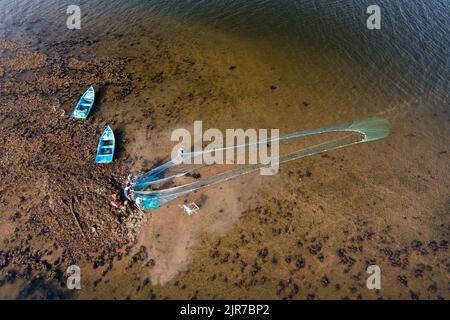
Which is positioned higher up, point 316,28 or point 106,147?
point 316,28

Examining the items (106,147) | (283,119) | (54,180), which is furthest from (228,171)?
(54,180)

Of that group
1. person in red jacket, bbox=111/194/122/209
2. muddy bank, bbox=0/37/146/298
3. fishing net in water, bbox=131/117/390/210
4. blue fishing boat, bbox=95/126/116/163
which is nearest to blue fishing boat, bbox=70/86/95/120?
muddy bank, bbox=0/37/146/298

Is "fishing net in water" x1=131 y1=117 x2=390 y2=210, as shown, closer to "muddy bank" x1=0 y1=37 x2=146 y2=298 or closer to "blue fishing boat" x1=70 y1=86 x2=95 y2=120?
"muddy bank" x1=0 y1=37 x2=146 y2=298

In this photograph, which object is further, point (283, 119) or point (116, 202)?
point (283, 119)

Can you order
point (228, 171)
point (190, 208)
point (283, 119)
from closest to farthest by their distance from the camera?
point (190, 208), point (228, 171), point (283, 119)

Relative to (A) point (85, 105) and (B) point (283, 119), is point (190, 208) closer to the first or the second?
(B) point (283, 119)
